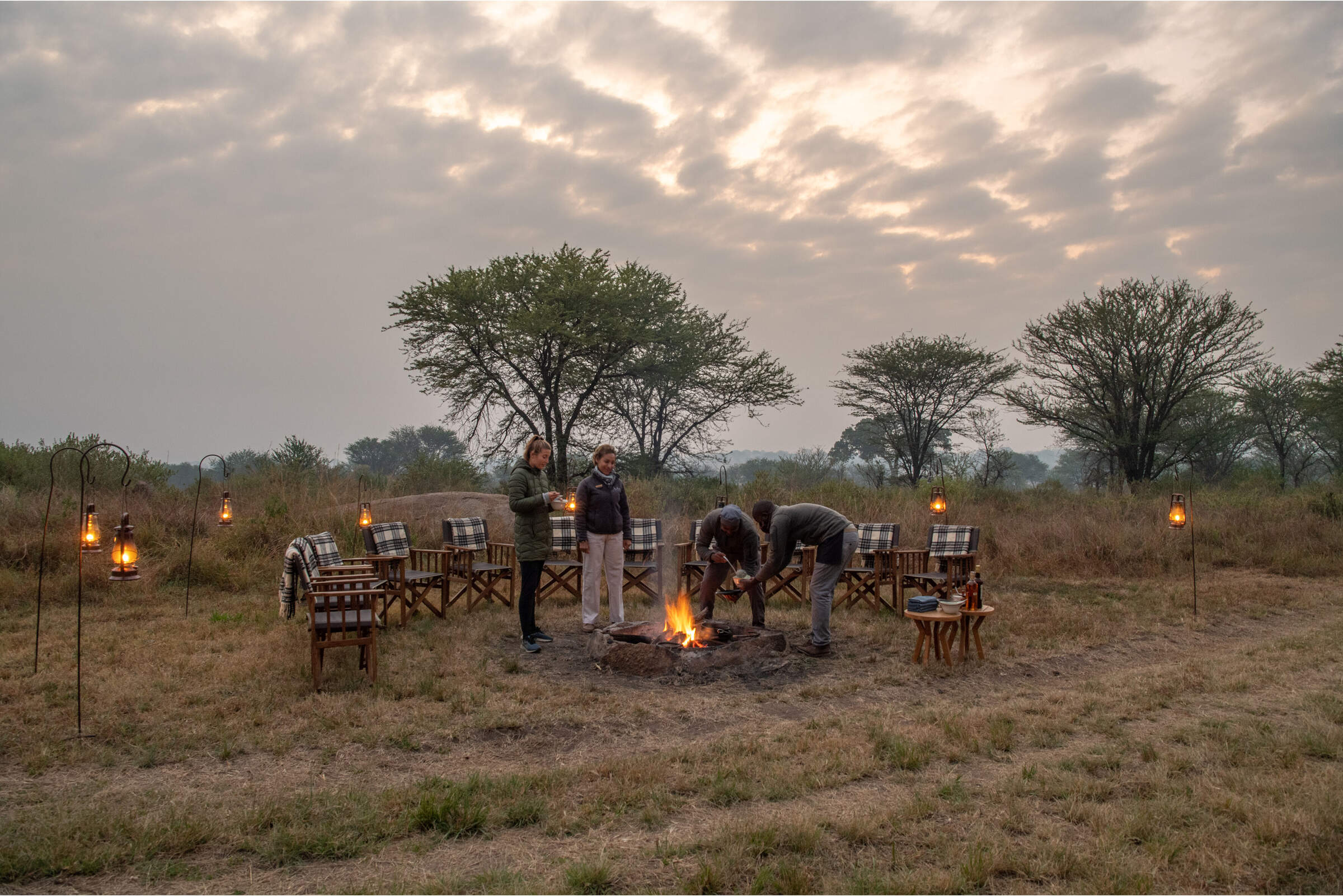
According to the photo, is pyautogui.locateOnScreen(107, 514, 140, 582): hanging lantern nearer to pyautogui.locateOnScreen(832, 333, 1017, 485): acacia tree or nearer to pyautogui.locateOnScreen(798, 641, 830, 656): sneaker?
pyautogui.locateOnScreen(798, 641, 830, 656): sneaker

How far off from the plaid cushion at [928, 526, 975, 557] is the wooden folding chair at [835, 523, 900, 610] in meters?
0.35

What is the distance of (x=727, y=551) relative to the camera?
6.26 metres

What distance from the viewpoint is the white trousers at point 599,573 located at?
20.8 ft

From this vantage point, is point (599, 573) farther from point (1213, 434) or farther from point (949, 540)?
point (1213, 434)

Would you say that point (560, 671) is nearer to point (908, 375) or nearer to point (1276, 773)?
point (1276, 773)

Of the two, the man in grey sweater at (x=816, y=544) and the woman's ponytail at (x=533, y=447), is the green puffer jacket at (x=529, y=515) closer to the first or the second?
the woman's ponytail at (x=533, y=447)

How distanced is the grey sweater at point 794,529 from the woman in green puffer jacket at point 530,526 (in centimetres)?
162

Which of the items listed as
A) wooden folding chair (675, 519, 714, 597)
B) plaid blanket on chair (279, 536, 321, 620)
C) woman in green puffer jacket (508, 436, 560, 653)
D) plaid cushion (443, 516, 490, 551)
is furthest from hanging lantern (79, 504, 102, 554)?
wooden folding chair (675, 519, 714, 597)

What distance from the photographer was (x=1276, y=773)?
335cm

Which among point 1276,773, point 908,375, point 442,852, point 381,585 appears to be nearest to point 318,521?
point 381,585

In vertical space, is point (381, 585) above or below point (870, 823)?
above

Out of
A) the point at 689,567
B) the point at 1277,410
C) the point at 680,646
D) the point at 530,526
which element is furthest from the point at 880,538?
the point at 1277,410

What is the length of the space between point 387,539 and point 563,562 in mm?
1620

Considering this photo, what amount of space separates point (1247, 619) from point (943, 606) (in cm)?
403
